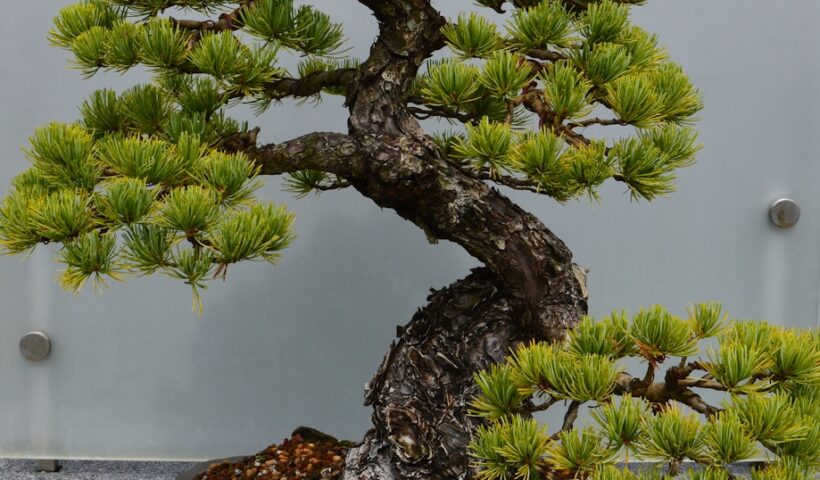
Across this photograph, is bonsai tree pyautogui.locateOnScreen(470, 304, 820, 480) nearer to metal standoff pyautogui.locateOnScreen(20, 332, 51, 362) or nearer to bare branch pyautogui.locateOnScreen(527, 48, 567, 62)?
bare branch pyautogui.locateOnScreen(527, 48, 567, 62)

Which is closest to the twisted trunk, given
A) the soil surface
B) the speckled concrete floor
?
the soil surface

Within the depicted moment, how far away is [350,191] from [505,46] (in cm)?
106

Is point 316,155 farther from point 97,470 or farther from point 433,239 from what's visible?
point 97,470

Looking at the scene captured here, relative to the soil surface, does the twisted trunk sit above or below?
above

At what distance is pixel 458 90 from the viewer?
5.17ft

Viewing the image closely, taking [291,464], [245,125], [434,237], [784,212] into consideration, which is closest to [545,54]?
[434,237]

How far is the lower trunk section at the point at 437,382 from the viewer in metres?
1.72

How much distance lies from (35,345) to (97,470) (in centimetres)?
37

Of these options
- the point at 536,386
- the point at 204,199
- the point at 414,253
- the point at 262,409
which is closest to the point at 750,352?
the point at 536,386

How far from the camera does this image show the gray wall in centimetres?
259

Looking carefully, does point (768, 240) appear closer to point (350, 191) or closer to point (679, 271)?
point (679, 271)

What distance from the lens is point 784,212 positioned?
2.64 metres

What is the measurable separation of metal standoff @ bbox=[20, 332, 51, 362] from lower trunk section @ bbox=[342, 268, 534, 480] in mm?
1179

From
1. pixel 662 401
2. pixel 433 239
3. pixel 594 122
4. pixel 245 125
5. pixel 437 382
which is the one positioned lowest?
pixel 662 401
